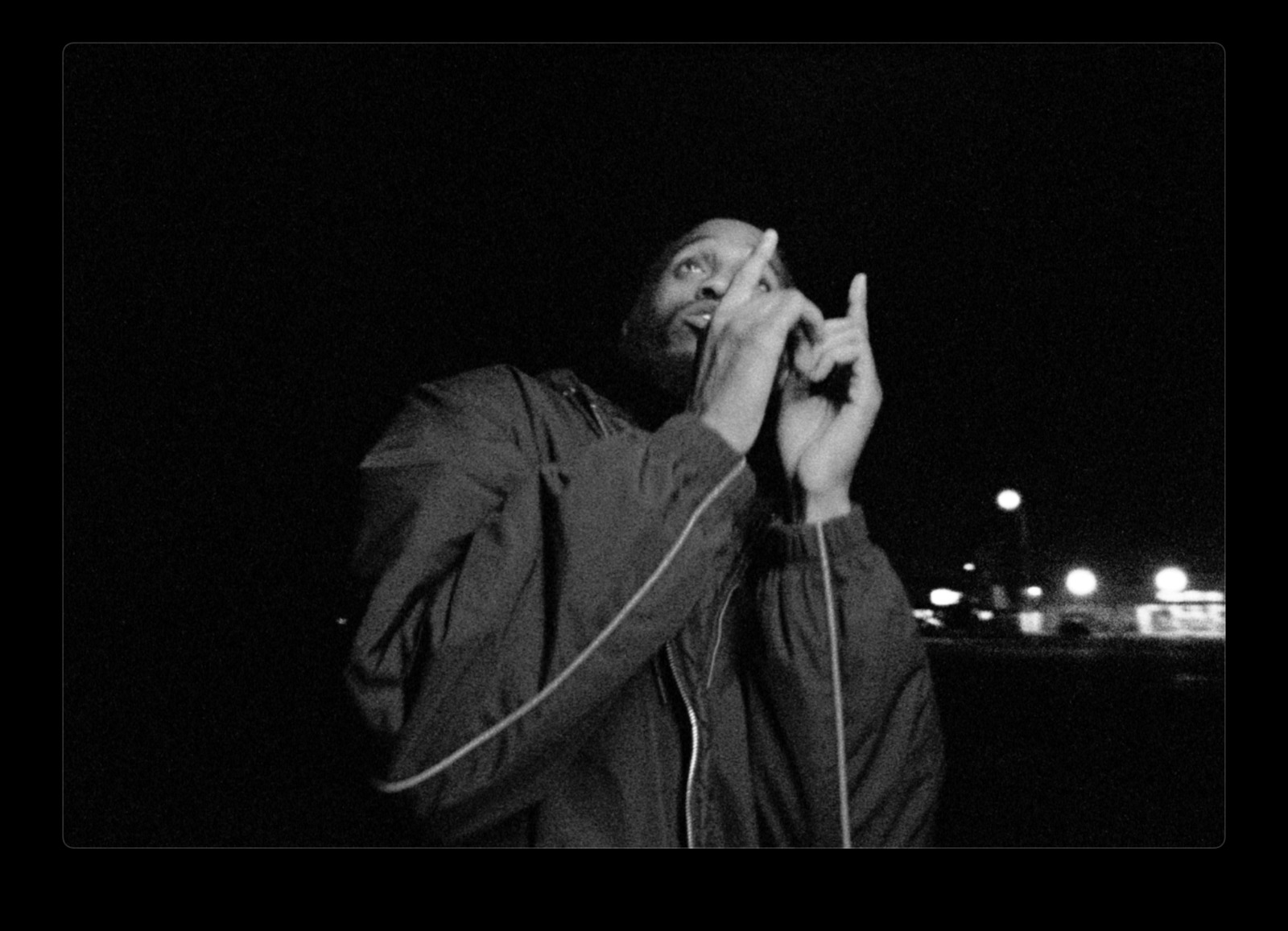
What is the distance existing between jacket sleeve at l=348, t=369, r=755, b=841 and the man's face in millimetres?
673

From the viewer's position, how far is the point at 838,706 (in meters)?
1.41

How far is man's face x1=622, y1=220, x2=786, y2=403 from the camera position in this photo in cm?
186

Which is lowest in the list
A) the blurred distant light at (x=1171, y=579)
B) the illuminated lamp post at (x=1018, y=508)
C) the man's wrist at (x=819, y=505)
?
the blurred distant light at (x=1171, y=579)

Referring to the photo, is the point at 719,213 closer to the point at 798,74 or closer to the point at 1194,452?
the point at 798,74

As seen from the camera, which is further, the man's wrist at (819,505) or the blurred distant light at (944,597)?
the blurred distant light at (944,597)

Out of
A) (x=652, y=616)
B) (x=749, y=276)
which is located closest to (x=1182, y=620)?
(x=749, y=276)

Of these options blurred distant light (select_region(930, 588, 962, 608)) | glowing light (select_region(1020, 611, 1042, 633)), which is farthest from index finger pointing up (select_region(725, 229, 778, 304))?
glowing light (select_region(1020, 611, 1042, 633))

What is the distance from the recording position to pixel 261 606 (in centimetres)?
527

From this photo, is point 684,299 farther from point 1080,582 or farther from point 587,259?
point 1080,582

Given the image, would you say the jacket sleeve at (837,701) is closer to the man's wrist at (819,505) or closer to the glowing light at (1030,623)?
the man's wrist at (819,505)

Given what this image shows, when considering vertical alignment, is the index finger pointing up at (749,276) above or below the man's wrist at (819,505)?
above

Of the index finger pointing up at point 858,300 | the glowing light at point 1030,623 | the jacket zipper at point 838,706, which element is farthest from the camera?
the glowing light at point 1030,623

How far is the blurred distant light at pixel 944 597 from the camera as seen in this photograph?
8.11m

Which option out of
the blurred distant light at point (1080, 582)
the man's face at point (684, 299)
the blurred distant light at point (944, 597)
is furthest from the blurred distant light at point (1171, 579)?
the blurred distant light at point (944, 597)
